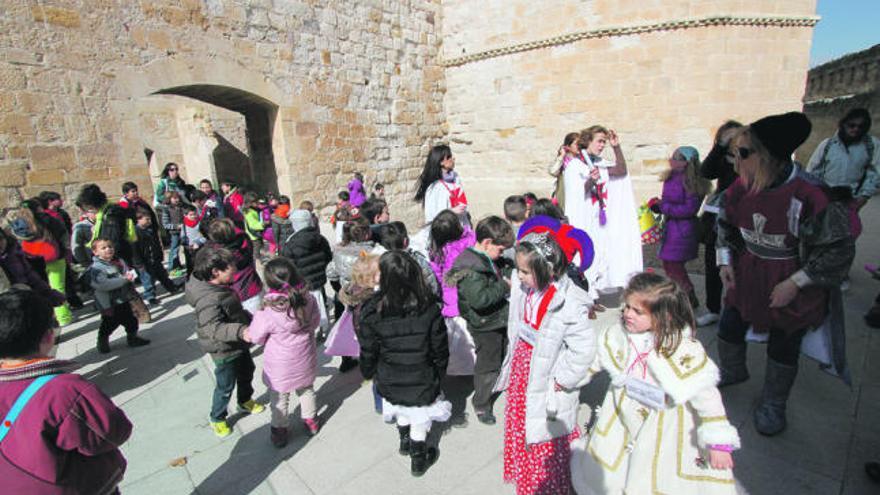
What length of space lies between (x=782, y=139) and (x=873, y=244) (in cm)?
560

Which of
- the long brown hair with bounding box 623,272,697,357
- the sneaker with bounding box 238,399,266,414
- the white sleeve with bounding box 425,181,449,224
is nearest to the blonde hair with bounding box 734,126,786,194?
the long brown hair with bounding box 623,272,697,357

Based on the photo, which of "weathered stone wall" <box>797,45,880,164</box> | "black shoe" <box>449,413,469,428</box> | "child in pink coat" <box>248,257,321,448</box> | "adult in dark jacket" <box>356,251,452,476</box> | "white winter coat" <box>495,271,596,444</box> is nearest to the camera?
"white winter coat" <box>495,271,596,444</box>

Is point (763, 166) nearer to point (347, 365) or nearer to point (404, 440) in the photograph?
point (404, 440)

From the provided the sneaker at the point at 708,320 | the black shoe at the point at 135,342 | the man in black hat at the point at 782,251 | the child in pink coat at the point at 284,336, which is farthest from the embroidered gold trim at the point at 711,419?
the black shoe at the point at 135,342

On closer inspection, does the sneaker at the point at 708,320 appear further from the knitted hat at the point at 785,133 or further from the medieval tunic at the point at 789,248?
the knitted hat at the point at 785,133

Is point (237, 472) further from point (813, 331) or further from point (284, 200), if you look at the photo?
point (284, 200)

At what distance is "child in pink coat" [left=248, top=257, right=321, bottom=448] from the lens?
263 centimetres

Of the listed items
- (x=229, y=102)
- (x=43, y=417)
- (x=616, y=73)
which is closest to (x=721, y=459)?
(x=43, y=417)

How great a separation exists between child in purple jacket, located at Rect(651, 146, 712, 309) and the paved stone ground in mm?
1016

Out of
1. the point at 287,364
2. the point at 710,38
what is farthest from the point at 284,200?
the point at 710,38

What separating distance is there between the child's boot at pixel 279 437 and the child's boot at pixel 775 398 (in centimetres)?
295

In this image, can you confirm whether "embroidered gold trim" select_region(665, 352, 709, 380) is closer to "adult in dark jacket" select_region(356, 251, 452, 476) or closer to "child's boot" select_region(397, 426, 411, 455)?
"adult in dark jacket" select_region(356, 251, 452, 476)

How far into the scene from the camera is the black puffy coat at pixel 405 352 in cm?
234

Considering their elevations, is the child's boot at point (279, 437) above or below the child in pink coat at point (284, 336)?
below
